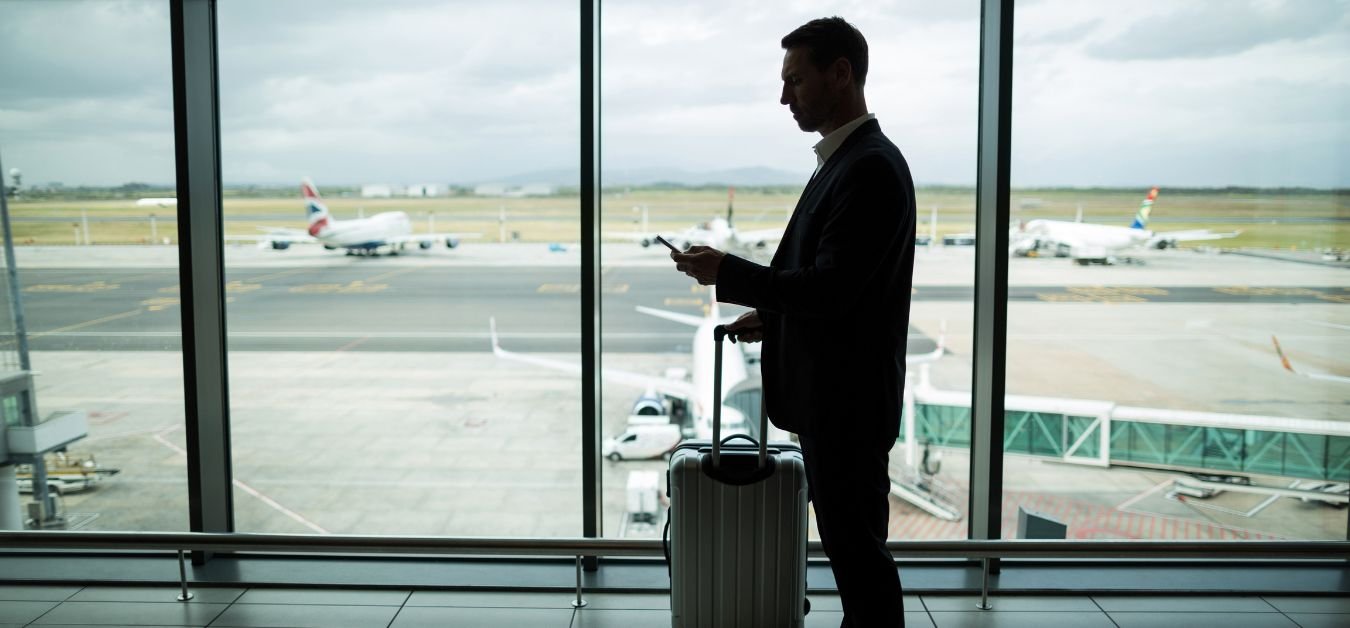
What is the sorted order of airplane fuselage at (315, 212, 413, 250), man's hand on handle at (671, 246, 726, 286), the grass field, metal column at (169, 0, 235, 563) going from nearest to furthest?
man's hand on handle at (671, 246, 726, 286) → metal column at (169, 0, 235, 563) → the grass field → airplane fuselage at (315, 212, 413, 250)

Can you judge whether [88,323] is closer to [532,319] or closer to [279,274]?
[279,274]

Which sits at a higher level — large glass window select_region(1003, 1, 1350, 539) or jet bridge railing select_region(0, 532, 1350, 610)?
large glass window select_region(1003, 1, 1350, 539)

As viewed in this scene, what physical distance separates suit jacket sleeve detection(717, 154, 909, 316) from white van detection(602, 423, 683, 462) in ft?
7.49

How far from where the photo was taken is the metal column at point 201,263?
6.85 ft

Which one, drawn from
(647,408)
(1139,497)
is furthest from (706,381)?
(1139,497)

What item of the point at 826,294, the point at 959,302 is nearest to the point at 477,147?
the point at 959,302

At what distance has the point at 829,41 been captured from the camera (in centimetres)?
120

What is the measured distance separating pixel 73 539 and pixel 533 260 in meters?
2.25

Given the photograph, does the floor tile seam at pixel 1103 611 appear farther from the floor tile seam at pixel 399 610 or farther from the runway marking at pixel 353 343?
the runway marking at pixel 353 343

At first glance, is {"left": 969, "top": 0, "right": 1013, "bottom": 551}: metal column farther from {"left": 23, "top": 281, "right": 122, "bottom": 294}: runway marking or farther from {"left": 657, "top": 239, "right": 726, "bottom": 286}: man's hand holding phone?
{"left": 23, "top": 281, "right": 122, "bottom": 294}: runway marking

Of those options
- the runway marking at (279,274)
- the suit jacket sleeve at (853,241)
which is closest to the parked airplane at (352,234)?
the runway marking at (279,274)

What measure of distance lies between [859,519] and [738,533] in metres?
0.34

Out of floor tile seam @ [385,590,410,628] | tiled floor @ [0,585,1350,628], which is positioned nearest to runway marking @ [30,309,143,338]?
tiled floor @ [0,585,1350,628]

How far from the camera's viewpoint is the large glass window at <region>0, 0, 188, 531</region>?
2436mm
